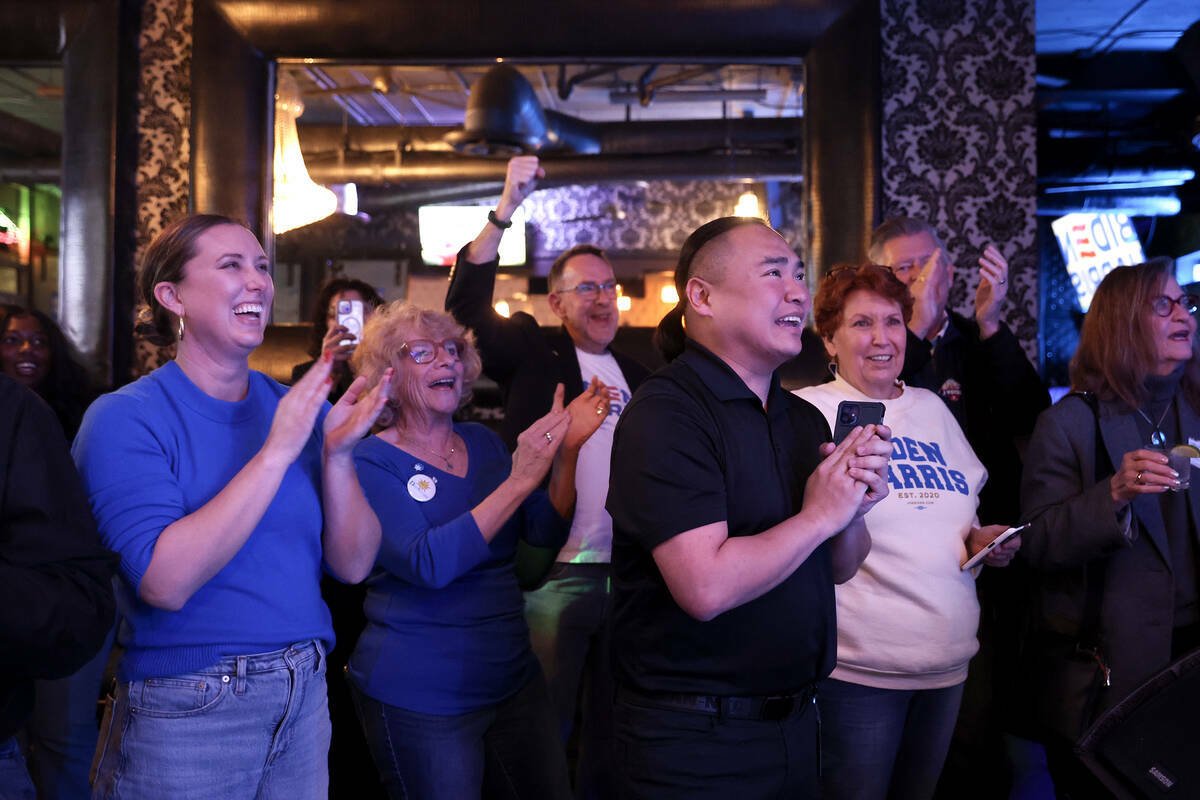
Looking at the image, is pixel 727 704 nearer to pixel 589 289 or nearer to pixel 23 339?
pixel 589 289

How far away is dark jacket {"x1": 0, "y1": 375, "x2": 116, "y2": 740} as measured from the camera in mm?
1243

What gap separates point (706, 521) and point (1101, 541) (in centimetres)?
129

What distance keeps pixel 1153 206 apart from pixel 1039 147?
137 cm

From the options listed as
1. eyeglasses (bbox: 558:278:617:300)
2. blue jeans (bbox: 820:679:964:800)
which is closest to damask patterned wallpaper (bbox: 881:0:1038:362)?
eyeglasses (bbox: 558:278:617:300)

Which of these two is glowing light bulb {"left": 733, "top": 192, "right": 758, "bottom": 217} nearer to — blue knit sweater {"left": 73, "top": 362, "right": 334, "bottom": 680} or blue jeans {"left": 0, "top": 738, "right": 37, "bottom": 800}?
blue knit sweater {"left": 73, "top": 362, "right": 334, "bottom": 680}

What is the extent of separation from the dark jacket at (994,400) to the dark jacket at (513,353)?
1.13m

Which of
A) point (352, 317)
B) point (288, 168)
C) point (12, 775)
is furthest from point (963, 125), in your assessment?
point (12, 775)

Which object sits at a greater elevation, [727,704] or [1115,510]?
[1115,510]

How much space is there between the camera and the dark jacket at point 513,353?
9.89ft

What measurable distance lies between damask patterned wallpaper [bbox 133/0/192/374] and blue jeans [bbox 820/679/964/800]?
3.45 metres

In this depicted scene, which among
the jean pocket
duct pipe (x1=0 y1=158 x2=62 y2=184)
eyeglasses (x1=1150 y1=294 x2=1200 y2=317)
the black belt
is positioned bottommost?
the black belt

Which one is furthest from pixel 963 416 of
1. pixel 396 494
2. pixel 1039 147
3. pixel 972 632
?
pixel 1039 147

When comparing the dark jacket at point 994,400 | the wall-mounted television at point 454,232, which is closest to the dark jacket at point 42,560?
the dark jacket at point 994,400

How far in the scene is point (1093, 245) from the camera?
820 centimetres
